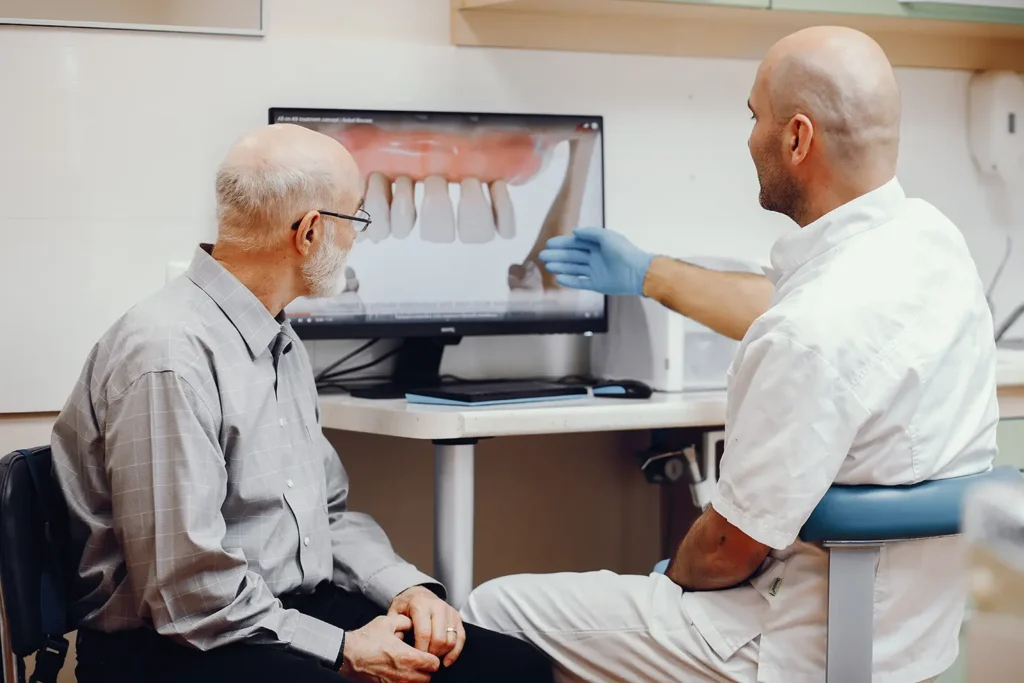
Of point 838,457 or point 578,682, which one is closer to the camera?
point 838,457

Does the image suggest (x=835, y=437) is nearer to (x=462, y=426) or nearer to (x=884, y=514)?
(x=884, y=514)

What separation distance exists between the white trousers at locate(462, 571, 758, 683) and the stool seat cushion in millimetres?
292

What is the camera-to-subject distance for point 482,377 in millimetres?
2457

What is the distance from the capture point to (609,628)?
1.60 m

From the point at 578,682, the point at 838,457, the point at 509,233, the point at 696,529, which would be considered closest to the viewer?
the point at 838,457

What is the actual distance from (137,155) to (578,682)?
1.30m

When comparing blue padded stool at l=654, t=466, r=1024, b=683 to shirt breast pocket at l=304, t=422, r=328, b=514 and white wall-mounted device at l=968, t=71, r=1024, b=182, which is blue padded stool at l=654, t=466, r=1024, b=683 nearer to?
shirt breast pocket at l=304, t=422, r=328, b=514

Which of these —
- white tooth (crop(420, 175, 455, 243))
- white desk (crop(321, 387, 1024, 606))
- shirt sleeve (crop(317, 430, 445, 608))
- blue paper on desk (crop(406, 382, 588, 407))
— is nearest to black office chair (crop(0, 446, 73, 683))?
shirt sleeve (crop(317, 430, 445, 608))

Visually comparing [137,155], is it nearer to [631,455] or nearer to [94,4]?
[94,4]

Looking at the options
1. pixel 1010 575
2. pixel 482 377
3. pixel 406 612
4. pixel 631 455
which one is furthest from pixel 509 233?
pixel 1010 575

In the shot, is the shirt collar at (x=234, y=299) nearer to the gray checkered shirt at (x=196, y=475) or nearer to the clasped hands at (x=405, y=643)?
the gray checkered shirt at (x=196, y=475)

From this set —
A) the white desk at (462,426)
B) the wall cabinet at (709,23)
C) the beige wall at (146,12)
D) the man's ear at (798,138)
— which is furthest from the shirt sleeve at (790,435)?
the beige wall at (146,12)

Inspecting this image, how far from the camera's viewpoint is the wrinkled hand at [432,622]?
5.24 feet

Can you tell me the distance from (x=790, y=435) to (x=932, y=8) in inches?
58.3
